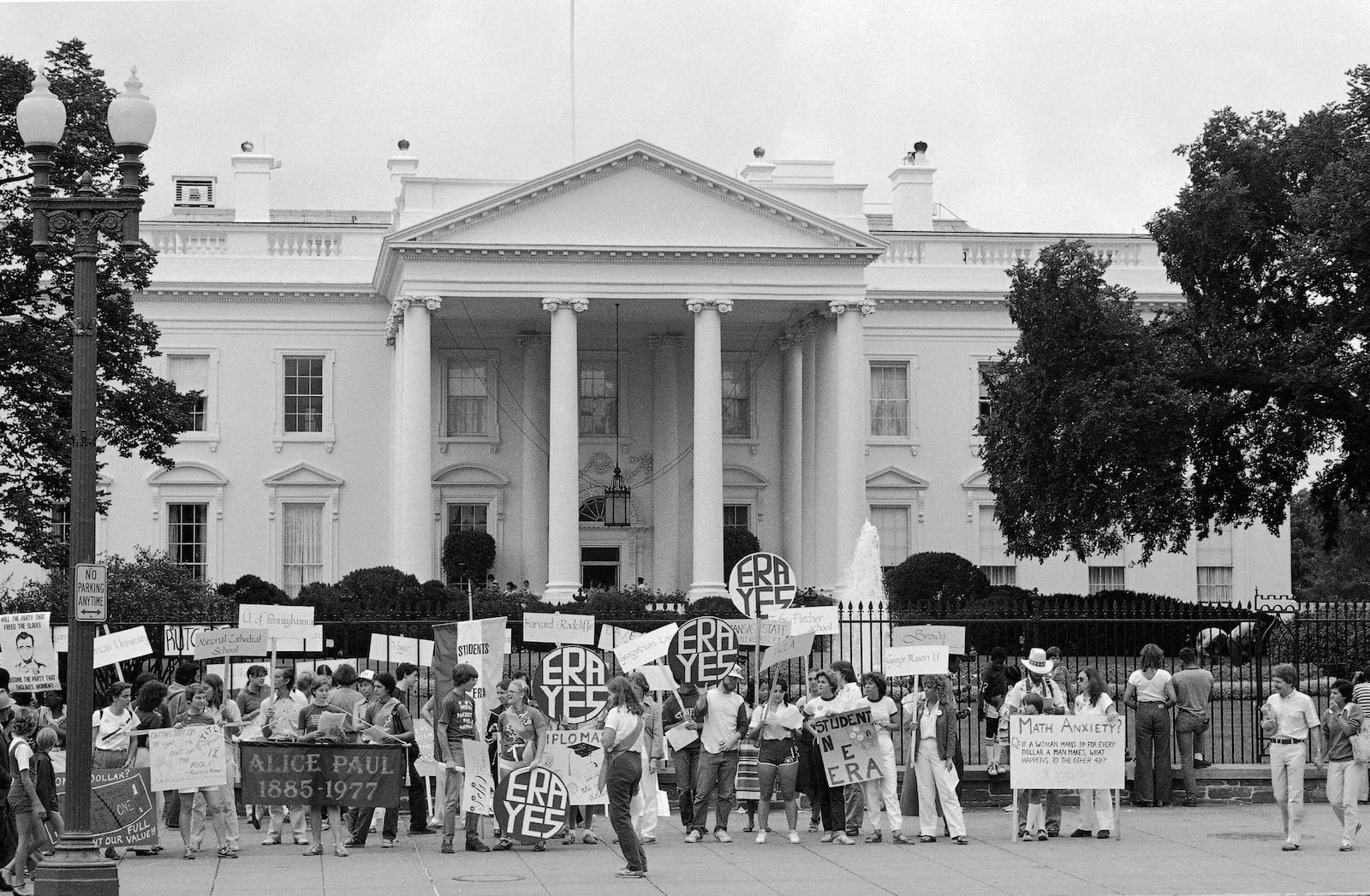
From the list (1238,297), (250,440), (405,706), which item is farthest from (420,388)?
(405,706)

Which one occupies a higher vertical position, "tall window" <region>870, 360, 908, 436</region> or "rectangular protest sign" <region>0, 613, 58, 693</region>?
"tall window" <region>870, 360, 908, 436</region>

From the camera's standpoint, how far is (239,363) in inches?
1953

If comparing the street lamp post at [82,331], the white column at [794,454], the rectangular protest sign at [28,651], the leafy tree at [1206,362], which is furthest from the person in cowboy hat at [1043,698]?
the white column at [794,454]

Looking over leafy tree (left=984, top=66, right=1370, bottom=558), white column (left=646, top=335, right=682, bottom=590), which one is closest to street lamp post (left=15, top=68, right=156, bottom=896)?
leafy tree (left=984, top=66, right=1370, bottom=558)

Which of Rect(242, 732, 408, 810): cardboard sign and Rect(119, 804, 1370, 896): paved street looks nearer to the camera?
Rect(119, 804, 1370, 896): paved street

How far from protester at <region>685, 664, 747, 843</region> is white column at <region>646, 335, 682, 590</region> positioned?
3093cm

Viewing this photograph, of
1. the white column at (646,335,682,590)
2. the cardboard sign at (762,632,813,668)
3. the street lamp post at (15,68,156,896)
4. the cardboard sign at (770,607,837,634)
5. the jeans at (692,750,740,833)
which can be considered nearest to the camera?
the street lamp post at (15,68,156,896)

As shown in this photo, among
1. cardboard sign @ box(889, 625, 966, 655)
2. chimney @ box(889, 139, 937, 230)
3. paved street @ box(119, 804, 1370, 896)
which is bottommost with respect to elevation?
paved street @ box(119, 804, 1370, 896)

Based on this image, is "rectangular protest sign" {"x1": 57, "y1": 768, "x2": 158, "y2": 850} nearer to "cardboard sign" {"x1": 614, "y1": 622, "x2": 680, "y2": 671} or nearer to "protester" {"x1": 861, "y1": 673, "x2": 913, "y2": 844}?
"cardboard sign" {"x1": 614, "y1": 622, "x2": 680, "y2": 671}

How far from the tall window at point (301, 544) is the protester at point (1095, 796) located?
3321cm

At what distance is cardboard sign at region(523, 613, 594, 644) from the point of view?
68.9 feet

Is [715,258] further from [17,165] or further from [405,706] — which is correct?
[405,706]

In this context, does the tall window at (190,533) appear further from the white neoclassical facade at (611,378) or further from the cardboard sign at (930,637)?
the cardboard sign at (930,637)

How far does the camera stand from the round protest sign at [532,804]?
57.6 ft
